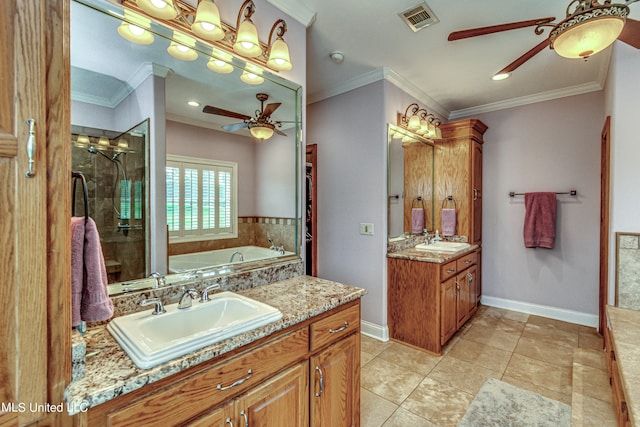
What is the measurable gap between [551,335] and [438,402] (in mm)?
1794

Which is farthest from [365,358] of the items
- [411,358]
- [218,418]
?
[218,418]

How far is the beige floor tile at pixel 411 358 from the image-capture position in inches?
93.4

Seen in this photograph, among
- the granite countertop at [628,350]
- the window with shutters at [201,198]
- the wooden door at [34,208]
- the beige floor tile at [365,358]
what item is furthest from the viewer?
the beige floor tile at [365,358]

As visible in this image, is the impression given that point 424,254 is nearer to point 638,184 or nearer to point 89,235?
point 638,184

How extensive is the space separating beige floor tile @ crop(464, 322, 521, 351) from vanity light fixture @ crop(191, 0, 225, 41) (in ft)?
10.5

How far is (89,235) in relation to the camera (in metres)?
0.92

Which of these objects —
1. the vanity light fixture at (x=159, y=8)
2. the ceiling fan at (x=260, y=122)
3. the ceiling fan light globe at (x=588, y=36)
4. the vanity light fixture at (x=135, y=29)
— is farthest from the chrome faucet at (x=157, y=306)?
the ceiling fan light globe at (x=588, y=36)

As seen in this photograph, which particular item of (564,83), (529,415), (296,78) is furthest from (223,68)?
(564,83)

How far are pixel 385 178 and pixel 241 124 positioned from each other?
1.54 m

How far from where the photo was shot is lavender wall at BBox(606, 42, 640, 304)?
80.7 inches

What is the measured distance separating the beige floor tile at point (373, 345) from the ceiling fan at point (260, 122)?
2.04 m

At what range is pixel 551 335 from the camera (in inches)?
115

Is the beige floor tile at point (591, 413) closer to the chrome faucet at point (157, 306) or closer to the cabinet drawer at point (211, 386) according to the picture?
the cabinet drawer at point (211, 386)

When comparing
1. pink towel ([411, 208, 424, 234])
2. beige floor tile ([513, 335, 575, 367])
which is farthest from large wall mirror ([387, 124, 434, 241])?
beige floor tile ([513, 335, 575, 367])
